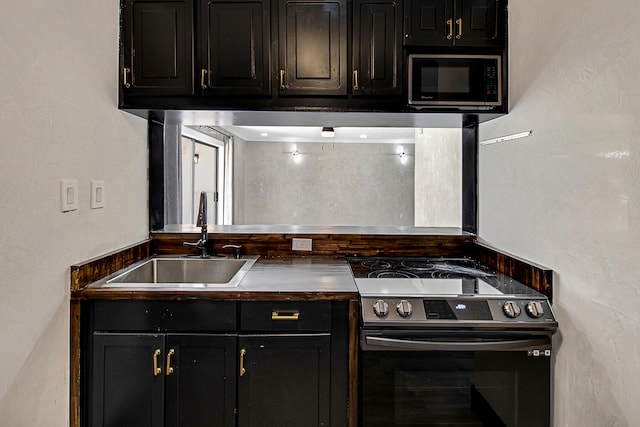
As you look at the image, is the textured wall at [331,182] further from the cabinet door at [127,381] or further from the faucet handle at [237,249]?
the cabinet door at [127,381]

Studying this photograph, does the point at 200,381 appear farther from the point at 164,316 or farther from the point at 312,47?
the point at 312,47

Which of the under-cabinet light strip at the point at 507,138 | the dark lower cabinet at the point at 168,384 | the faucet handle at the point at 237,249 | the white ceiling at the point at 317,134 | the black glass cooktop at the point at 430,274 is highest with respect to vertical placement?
the white ceiling at the point at 317,134

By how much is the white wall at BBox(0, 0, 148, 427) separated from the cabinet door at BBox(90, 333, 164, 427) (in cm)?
11

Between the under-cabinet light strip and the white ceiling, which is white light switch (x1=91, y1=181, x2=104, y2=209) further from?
the white ceiling

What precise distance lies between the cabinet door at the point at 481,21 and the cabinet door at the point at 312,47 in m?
0.53

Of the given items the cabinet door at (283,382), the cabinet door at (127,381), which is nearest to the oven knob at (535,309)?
the cabinet door at (283,382)

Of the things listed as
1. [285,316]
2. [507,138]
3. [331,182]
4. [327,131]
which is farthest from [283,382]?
[331,182]

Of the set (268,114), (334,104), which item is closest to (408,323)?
(334,104)

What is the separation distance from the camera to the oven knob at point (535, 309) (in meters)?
1.52

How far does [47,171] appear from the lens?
1398 mm

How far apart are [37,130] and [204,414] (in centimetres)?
115

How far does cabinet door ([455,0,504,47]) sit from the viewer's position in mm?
1907

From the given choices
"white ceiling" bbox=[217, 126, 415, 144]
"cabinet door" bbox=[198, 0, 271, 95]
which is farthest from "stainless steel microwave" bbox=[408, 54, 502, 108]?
"white ceiling" bbox=[217, 126, 415, 144]

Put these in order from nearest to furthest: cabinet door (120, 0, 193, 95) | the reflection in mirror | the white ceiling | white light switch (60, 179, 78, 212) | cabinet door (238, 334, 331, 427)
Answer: white light switch (60, 179, 78, 212) < cabinet door (238, 334, 331, 427) < cabinet door (120, 0, 193, 95) < the white ceiling < the reflection in mirror
